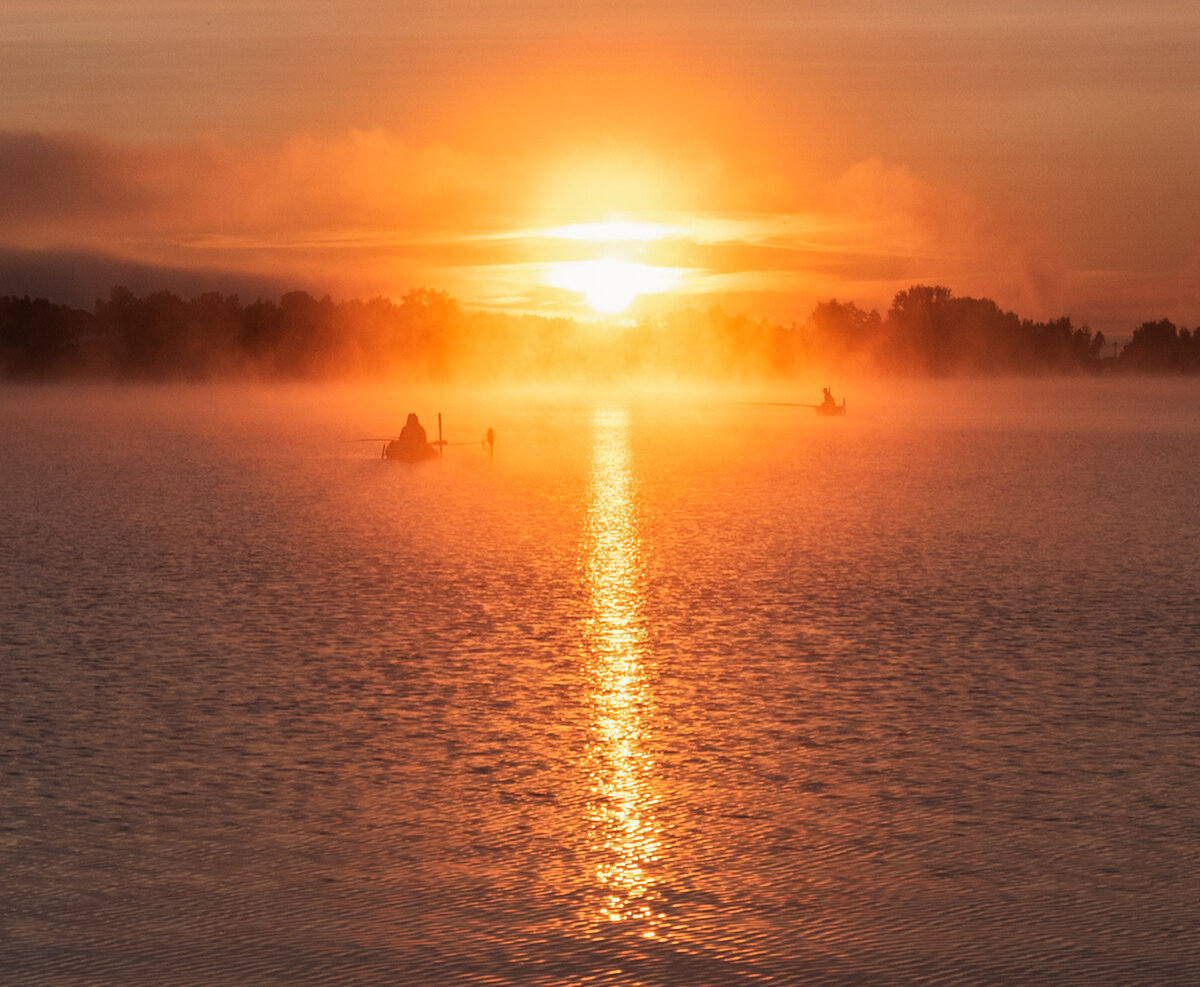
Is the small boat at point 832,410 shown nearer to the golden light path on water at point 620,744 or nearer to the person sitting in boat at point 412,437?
the person sitting in boat at point 412,437

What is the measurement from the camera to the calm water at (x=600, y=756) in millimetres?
8656

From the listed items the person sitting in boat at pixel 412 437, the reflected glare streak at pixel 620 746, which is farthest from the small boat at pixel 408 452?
the reflected glare streak at pixel 620 746

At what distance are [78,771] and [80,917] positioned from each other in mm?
3556

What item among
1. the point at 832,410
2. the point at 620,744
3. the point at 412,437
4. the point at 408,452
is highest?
the point at 412,437

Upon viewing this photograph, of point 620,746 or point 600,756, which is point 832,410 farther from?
point 600,756

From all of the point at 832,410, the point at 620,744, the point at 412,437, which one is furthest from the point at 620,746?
the point at 832,410

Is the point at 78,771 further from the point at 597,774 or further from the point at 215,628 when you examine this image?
the point at 215,628

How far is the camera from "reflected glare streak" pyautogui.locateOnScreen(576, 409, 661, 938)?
31.3 ft

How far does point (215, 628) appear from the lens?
63.8 ft

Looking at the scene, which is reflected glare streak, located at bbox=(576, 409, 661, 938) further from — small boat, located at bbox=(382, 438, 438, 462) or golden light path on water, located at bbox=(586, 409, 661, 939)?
small boat, located at bbox=(382, 438, 438, 462)

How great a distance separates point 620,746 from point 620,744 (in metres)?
0.07

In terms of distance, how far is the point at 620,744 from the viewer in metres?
13.3

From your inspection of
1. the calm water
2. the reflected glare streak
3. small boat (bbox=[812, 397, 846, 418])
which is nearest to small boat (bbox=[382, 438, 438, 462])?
the calm water

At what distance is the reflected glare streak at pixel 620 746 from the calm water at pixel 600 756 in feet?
0.16
